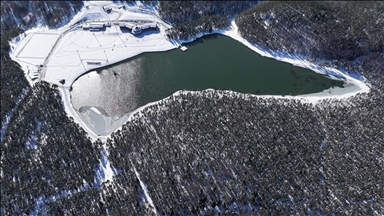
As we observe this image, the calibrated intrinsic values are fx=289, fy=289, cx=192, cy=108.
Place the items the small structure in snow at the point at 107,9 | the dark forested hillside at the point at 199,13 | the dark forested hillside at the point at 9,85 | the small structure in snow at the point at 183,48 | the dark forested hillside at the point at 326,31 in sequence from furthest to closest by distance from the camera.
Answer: the small structure in snow at the point at 107,9 → the dark forested hillside at the point at 199,13 → the small structure in snow at the point at 183,48 → the dark forested hillside at the point at 326,31 → the dark forested hillside at the point at 9,85

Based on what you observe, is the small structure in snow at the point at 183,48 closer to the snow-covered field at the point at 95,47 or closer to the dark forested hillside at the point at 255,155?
the snow-covered field at the point at 95,47

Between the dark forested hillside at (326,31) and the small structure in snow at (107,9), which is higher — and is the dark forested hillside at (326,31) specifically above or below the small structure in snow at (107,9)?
above

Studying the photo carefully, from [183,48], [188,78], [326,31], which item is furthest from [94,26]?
[326,31]

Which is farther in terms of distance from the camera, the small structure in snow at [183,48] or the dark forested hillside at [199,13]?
the dark forested hillside at [199,13]

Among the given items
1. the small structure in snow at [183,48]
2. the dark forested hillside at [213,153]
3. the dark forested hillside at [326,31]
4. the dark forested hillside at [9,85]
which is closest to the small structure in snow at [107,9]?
the small structure in snow at [183,48]

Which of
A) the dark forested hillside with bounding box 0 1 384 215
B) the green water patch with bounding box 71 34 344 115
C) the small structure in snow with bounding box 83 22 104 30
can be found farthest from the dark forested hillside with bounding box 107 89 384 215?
the small structure in snow with bounding box 83 22 104 30

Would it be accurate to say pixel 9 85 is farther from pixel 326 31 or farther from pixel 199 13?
pixel 326 31
